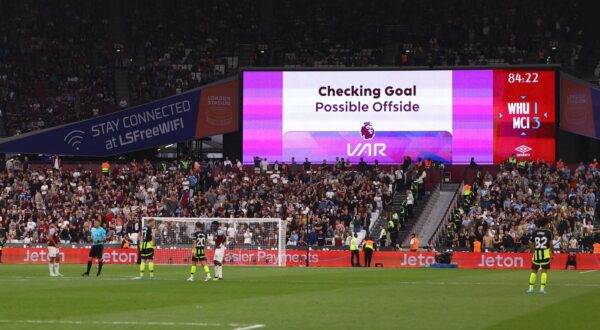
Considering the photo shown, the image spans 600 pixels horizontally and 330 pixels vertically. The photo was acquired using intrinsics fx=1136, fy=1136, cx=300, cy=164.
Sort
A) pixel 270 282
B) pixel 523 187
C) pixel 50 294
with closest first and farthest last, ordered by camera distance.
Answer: pixel 50 294 < pixel 270 282 < pixel 523 187

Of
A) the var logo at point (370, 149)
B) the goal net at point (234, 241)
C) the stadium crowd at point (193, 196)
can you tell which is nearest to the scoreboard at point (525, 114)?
the stadium crowd at point (193, 196)

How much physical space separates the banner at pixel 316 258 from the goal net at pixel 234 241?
0.15ft

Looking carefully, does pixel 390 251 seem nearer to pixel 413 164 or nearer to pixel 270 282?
pixel 413 164

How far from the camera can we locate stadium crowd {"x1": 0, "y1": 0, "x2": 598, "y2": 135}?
67.6 m

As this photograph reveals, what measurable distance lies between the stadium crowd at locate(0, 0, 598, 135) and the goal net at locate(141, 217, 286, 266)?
16.7 metres

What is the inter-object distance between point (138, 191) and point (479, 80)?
19.7 m

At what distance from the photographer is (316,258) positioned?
5222 cm

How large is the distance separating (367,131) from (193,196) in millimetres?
10378

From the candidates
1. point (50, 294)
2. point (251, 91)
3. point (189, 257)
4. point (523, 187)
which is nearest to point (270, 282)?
point (50, 294)

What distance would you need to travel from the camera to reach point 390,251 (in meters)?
52.1

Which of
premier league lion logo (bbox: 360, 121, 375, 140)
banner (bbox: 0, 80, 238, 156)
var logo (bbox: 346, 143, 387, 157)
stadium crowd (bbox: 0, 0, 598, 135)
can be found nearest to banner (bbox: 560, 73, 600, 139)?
stadium crowd (bbox: 0, 0, 598, 135)

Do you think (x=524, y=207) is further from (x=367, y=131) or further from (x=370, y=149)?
(x=367, y=131)

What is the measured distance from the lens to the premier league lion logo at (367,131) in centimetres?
6356

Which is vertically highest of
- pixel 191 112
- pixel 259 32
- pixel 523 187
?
pixel 259 32
